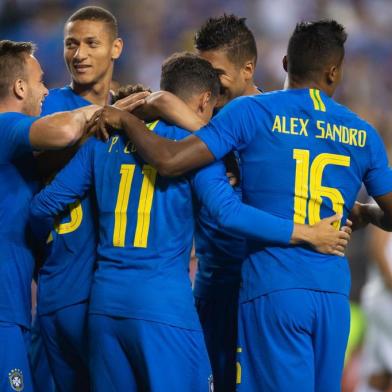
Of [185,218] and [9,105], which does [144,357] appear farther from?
[9,105]

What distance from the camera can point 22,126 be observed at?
4766 millimetres

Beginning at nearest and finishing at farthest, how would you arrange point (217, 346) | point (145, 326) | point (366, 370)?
point (145, 326) → point (217, 346) → point (366, 370)

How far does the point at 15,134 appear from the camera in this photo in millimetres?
4777

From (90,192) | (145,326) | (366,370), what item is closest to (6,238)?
(90,192)

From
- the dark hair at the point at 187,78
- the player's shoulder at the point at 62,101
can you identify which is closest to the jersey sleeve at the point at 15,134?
the player's shoulder at the point at 62,101

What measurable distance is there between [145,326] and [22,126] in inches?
48.0

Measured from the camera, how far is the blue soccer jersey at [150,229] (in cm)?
452

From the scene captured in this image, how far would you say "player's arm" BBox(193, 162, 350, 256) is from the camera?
14.8ft

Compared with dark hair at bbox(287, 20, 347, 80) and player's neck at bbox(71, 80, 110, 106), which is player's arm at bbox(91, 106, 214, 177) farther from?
player's neck at bbox(71, 80, 110, 106)

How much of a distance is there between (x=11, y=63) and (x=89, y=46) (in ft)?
1.97

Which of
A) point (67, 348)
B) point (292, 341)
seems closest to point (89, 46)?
point (67, 348)

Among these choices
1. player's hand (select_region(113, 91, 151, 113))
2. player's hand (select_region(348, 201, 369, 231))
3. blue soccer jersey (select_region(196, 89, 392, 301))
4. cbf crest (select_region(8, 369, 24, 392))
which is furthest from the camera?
player's hand (select_region(348, 201, 369, 231))

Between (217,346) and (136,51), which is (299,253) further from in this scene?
(136,51)

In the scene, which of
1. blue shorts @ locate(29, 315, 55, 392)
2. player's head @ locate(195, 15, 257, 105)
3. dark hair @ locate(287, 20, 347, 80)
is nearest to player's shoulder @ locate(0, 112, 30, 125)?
blue shorts @ locate(29, 315, 55, 392)
